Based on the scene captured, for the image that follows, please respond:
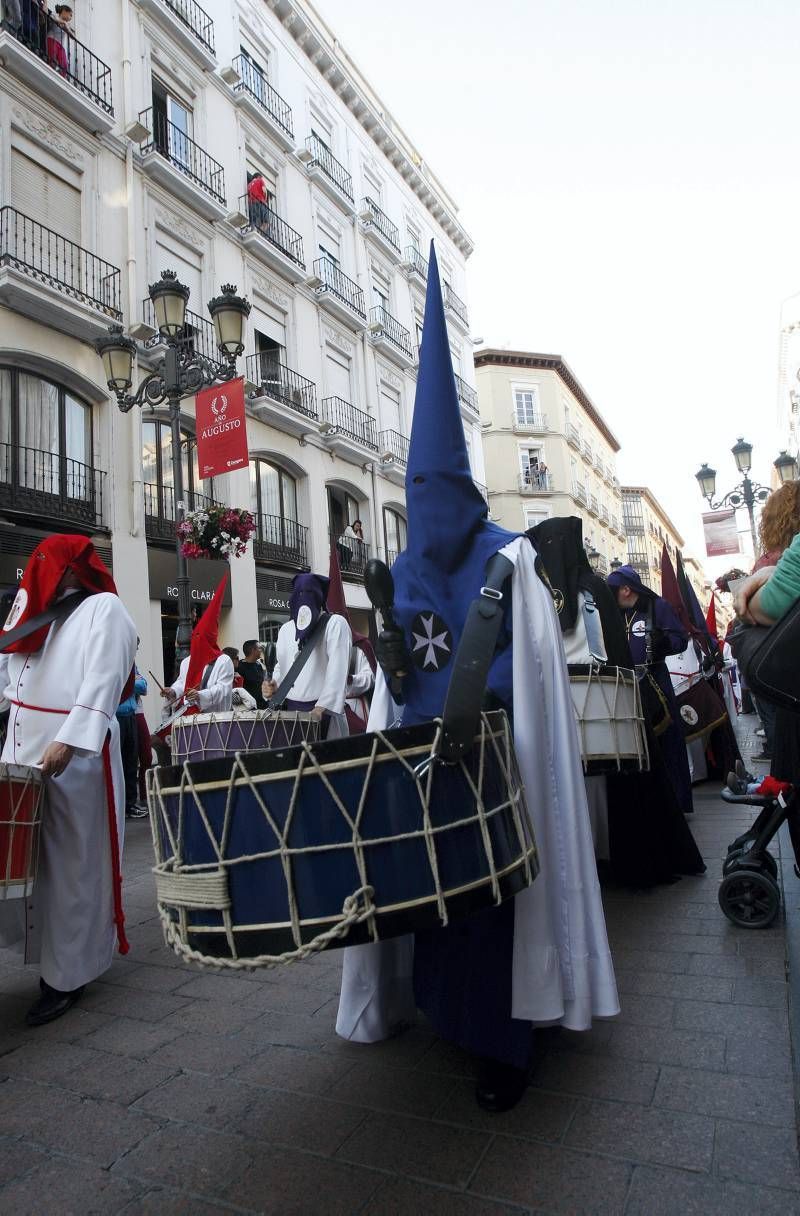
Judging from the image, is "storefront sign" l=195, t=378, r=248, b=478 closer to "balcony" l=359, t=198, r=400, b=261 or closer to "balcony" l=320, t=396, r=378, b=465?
"balcony" l=320, t=396, r=378, b=465

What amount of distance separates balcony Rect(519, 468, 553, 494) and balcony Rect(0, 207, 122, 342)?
28.8 meters

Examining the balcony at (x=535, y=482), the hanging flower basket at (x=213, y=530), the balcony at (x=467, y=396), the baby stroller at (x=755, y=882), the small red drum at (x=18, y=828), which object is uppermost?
the balcony at (x=467, y=396)

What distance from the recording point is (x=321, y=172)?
77.8 feet

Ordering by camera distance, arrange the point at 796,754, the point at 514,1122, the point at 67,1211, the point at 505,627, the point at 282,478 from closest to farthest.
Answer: the point at 67,1211 < the point at 514,1122 < the point at 505,627 < the point at 796,754 < the point at 282,478

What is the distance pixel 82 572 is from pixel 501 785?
98.1 inches

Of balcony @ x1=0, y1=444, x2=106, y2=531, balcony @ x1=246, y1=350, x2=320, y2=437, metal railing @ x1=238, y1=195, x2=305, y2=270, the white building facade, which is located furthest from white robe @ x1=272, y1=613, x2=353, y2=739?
metal railing @ x1=238, y1=195, x2=305, y2=270

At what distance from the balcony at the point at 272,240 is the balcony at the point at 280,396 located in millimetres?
2313

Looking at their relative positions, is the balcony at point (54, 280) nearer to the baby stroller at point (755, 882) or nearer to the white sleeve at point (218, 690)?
the white sleeve at point (218, 690)

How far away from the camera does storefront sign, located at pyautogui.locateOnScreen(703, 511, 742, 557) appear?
1786 cm

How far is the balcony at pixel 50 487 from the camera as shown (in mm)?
13805

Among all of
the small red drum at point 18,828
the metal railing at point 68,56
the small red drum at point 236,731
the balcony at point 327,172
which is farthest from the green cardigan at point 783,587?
the balcony at point 327,172

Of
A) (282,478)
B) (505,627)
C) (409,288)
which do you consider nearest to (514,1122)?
(505,627)

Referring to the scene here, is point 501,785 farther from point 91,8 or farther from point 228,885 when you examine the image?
point 91,8

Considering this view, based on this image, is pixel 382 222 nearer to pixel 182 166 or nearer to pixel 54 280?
pixel 182 166
